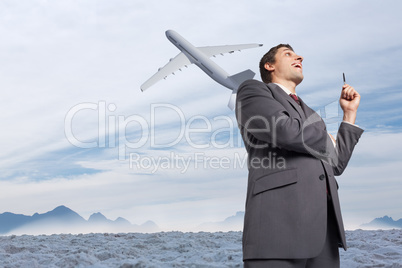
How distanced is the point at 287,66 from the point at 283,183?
0.66 m

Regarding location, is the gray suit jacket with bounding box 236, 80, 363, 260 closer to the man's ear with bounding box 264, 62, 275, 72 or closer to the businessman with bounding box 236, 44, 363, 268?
the businessman with bounding box 236, 44, 363, 268

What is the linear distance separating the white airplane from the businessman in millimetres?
11861

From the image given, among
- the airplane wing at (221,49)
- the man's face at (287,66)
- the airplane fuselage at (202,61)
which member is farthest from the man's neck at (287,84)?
the airplane wing at (221,49)

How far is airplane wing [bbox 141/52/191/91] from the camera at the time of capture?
58.4 feet

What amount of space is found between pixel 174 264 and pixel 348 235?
341 centimetres

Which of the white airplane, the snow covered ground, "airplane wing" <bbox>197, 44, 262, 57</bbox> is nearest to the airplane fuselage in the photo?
the white airplane

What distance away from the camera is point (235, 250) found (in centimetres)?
501

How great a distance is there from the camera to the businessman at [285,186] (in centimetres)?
172

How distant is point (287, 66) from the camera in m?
2.08

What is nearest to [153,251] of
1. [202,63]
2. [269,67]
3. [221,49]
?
[269,67]

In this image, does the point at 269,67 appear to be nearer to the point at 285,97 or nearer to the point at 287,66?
the point at 287,66

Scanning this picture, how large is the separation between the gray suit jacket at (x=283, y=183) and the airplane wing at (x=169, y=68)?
16221 mm

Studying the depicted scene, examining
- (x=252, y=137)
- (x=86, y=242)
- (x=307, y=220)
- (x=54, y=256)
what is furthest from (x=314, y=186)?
(x=86, y=242)

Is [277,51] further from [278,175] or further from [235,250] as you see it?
[235,250]
